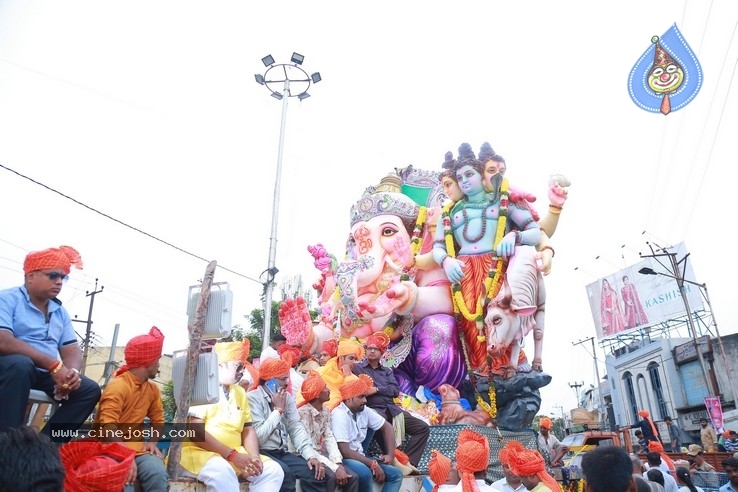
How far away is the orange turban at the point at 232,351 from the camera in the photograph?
15.2 ft

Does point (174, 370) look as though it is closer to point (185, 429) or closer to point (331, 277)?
point (185, 429)

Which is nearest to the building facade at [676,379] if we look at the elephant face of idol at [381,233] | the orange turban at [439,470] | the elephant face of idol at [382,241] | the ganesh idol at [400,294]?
the ganesh idol at [400,294]

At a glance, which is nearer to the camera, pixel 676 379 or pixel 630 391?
pixel 676 379

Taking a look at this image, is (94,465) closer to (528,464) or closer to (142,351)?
(142,351)

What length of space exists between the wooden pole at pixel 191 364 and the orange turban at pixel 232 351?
25.4 inches

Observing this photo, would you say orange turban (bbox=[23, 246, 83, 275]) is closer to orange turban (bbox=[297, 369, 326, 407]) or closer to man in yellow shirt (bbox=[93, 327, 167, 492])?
man in yellow shirt (bbox=[93, 327, 167, 492])

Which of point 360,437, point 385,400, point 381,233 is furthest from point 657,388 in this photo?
point 360,437

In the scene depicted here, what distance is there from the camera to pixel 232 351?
466cm

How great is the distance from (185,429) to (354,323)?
6320 mm

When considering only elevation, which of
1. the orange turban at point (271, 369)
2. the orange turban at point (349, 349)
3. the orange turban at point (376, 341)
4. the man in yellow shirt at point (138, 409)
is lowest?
the man in yellow shirt at point (138, 409)

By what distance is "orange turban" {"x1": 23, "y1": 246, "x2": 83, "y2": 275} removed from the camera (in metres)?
3.68

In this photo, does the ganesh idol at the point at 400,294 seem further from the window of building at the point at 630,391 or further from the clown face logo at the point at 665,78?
the window of building at the point at 630,391

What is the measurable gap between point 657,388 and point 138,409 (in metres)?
28.4

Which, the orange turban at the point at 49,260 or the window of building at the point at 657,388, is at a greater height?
the window of building at the point at 657,388
